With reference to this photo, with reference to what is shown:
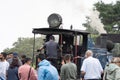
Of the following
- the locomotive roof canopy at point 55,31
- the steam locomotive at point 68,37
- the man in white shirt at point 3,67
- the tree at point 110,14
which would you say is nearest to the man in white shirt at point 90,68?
the man in white shirt at point 3,67

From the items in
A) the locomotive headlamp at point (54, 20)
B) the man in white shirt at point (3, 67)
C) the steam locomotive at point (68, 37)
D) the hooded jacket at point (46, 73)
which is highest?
the locomotive headlamp at point (54, 20)

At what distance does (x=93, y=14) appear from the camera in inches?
1697

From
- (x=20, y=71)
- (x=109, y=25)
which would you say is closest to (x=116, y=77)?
(x=20, y=71)

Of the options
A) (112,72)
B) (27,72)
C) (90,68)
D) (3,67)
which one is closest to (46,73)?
(27,72)

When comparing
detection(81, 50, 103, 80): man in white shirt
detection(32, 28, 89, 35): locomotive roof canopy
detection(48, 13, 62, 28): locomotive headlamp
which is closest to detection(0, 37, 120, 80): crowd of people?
detection(81, 50, 103, 80): man in white shirt

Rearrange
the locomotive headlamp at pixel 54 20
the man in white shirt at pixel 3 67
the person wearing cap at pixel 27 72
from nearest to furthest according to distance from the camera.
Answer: the person wearing cap at pixel 27 72
the man in white shirt at pixel 3 67
the locomotive headlamp at pixel 54 20

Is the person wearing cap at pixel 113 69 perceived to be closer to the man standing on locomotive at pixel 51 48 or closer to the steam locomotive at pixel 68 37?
the man standing on locomotive at pixel 51 48

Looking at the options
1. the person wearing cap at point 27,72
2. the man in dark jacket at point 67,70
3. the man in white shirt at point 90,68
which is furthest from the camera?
the man in white shirt at point 90,68

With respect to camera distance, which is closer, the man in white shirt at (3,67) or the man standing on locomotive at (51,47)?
the man in white shirt at (3,67)

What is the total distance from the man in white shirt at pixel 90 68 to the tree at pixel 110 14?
25475 mm

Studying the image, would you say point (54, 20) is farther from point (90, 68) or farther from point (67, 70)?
point (67, 70)

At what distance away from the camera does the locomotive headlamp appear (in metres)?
18.0

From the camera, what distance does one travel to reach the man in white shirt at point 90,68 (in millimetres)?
14469

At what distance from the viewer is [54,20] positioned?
18172 mm
